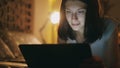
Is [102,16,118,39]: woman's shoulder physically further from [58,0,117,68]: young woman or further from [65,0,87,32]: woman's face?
[65,0,87,32]: woman's face

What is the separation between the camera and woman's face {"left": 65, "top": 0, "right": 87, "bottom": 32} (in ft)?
4.30

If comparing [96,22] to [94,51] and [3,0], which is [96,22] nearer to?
[94,51]

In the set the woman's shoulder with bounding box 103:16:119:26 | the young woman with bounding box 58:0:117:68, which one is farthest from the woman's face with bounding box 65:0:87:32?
the woman's shoulder with bounding box 103:16:119:26

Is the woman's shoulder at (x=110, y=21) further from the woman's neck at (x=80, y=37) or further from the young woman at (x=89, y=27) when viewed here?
the woman's neck at (x=80, y=37)

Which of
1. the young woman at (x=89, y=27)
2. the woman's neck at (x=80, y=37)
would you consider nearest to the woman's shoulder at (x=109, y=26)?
the young woman at (x=89, y=27)

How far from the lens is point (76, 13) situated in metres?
1.31

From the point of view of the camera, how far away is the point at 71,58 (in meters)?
1.07

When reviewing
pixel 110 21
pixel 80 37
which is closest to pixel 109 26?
pixel 110 21

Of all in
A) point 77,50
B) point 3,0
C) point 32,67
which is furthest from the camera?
point 3,0

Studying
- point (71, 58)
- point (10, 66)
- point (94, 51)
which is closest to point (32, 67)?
point (71, 58)

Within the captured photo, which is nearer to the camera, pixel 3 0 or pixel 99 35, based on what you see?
pixel 99 35

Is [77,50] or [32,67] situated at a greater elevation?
[77,50]

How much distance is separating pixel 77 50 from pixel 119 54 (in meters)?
0.33

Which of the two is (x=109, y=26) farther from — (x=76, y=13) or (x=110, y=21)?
(x=76, y=13)
